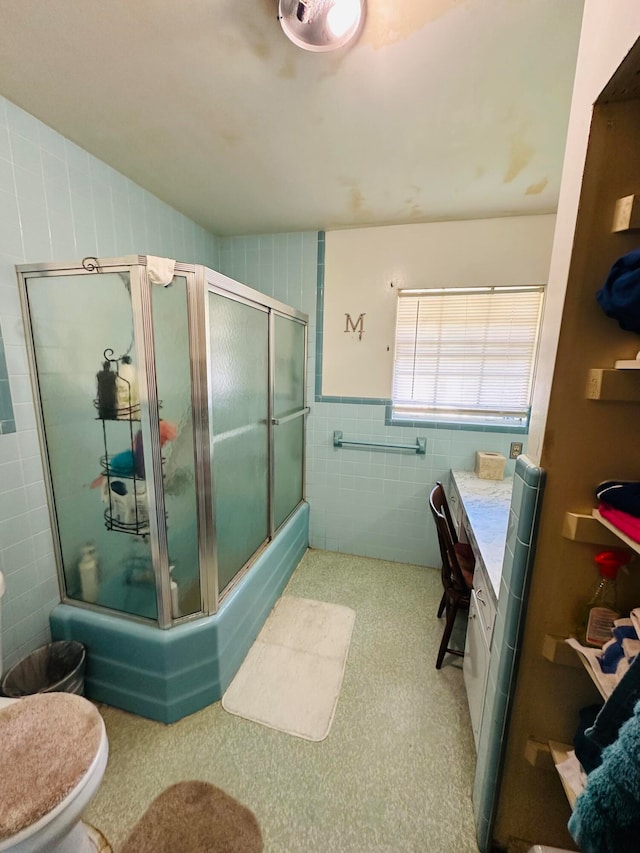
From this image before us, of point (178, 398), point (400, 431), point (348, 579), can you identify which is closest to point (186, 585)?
point (178, 398)

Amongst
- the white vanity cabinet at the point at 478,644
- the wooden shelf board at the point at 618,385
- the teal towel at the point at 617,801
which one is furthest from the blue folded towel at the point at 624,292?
the white vanity cabinet at the point at 478,644

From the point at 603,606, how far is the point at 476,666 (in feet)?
2.26

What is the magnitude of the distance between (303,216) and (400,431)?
159 cm

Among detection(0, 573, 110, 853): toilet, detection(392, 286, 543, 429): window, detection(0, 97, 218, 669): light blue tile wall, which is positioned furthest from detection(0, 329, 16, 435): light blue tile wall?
detection(392, 286, 543, 429): window

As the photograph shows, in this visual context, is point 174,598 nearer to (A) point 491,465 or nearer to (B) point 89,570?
(B) point 89,570

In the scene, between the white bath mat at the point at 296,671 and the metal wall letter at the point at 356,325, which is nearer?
the white bath mat at the point at 296,671

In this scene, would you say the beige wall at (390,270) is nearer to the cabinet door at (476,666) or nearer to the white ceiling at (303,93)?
the white ceiling at (303,93)

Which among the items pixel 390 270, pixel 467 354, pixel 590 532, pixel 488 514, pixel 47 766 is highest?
pixel 390 270

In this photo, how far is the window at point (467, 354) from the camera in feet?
6.92

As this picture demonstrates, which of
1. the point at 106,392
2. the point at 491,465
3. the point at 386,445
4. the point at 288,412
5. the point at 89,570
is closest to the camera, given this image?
the point at 106,392

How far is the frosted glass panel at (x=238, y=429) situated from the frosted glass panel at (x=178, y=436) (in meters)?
0.11

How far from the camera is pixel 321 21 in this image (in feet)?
2.98

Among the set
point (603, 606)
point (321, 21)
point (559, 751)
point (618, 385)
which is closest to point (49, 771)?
point (559, 751)

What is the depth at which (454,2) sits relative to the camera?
2.80 feet
